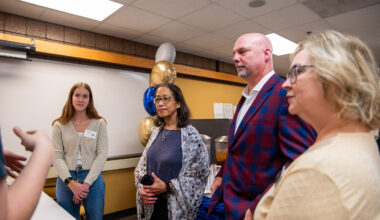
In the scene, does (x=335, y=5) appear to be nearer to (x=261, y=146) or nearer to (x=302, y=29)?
(x=302, y=29)

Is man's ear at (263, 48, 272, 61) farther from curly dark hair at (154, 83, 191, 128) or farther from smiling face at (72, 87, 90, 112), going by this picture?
smiling face at (72, 87, 90, 112)

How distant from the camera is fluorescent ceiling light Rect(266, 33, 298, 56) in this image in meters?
3.83

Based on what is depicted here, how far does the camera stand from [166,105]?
1.76m

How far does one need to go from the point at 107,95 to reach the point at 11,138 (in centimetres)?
130

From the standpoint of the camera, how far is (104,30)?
3.44 metres

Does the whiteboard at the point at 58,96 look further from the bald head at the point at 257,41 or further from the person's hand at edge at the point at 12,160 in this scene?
the bald head at the point at 257,41

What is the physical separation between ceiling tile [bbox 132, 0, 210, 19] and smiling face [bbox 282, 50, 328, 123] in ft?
7.53

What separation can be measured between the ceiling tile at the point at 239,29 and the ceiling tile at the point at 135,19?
0.91 metres

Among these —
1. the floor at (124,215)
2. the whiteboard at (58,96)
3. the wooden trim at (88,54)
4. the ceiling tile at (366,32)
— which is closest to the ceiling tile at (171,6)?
the wooden trim at (88,54)

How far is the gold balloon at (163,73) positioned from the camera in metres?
3.29

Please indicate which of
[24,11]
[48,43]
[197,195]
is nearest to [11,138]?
[48,43]

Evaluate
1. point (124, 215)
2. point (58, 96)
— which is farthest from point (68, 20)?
point (124, 215)

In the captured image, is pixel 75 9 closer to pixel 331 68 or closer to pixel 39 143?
pixel 39 143

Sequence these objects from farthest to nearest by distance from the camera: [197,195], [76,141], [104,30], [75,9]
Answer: [104,30], [75,9], [76,141], [197,195]
